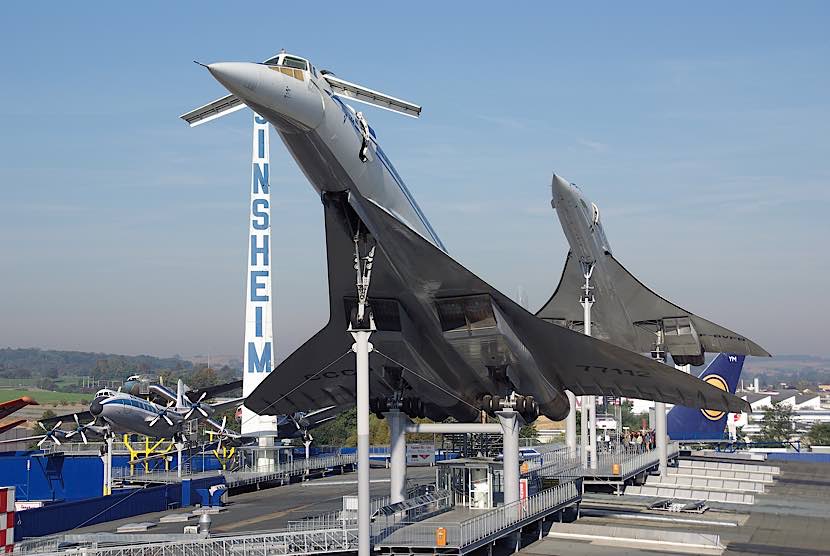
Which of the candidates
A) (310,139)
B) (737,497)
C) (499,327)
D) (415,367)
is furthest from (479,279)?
(737,497)

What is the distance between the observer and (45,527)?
112 ft

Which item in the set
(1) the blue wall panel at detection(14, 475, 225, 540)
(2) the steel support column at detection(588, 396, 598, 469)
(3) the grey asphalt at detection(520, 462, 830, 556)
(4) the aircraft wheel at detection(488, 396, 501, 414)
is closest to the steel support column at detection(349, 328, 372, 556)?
(4) the aircraft wheel at detection(488, 396, 501, 414)

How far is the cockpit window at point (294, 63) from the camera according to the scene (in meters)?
20.3

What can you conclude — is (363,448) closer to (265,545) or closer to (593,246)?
(265,545)

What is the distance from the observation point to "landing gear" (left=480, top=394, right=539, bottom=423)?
3069 cm

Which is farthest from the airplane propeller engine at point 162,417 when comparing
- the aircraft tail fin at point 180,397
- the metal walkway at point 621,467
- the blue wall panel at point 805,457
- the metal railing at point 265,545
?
the blue wall panel at point 805,457

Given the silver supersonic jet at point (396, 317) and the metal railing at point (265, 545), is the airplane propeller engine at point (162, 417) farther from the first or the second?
the metal railing at point (265, 545)

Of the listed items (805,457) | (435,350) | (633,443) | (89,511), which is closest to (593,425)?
(435,350)

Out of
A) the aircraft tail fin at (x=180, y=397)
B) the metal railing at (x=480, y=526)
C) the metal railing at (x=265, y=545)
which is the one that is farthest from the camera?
the aircraft tail fin at (x=180, y=397)

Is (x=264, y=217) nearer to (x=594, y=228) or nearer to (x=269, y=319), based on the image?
(x=269, y=319)

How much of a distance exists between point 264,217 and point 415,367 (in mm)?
27610

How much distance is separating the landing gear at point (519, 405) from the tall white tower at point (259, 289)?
2697 centimetres

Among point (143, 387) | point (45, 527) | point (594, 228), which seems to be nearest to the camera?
point (45, 527)

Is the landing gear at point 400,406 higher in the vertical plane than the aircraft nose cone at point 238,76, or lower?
lower
